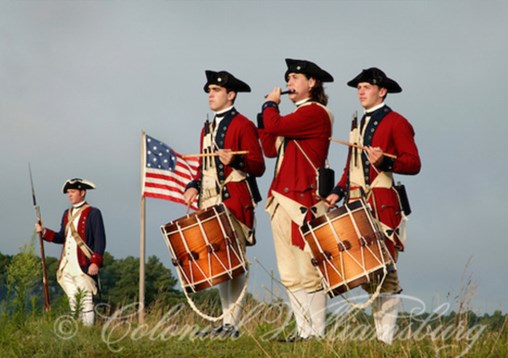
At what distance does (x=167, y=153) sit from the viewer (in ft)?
50.2

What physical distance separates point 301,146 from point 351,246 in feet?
4.92

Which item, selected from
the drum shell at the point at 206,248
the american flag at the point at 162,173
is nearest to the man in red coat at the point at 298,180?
the drum shell at the point at 206,248

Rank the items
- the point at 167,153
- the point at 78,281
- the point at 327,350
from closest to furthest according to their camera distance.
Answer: the point at 327,350 → the point at 78,281 → the point at 167,153

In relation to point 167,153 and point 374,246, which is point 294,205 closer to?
point 374,246

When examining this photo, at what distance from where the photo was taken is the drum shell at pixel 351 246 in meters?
8.38

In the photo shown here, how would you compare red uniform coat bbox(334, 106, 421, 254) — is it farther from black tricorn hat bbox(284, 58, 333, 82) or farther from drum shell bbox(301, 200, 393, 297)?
black tricorn hat bbox(284, 58, 333, 82)

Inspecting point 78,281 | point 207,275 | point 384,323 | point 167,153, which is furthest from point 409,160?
point 167,153

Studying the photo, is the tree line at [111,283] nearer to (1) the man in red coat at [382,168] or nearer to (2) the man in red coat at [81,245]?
(2) the man in red coat at [81,245]

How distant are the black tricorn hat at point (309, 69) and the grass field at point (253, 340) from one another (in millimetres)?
2675

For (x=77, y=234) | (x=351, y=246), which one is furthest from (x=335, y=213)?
(x=77, y=234)

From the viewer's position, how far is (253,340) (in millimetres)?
9422

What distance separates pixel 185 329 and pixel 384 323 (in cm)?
282

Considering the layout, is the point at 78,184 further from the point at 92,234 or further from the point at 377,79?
the point at 377,79

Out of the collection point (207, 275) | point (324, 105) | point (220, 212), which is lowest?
point (207, 275)
